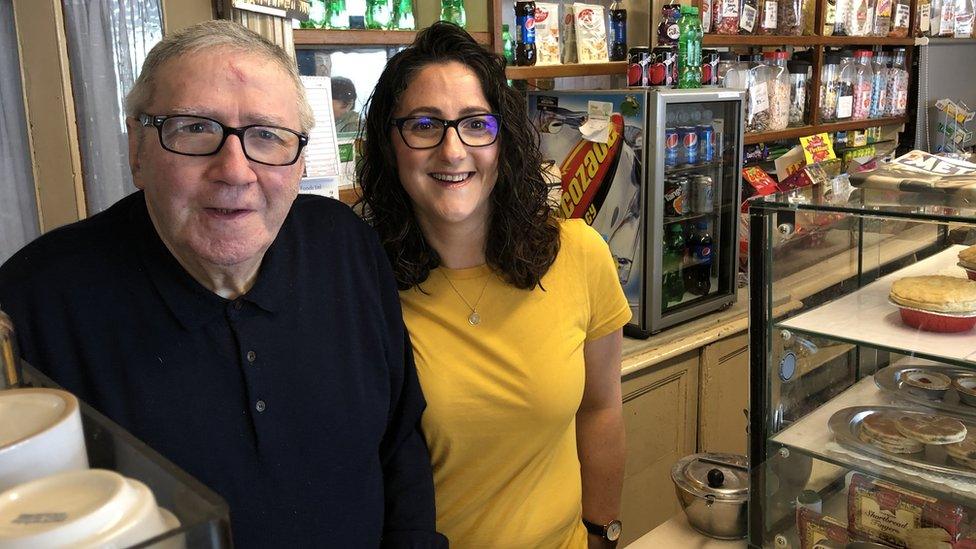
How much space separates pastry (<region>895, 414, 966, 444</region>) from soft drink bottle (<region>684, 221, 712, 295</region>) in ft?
5.59

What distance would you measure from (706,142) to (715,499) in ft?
5.91

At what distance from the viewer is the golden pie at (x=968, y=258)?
1.58 metres

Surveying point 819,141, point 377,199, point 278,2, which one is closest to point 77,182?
point 278,2


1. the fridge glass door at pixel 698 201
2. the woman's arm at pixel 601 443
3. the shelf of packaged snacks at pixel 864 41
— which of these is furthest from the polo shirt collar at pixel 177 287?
the shelf of packaged snacks at pixel 864 41

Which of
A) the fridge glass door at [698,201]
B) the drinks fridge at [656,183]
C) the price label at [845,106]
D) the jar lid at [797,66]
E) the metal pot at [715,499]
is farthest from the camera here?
the price label at [845,106]

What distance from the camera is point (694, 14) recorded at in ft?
10.1

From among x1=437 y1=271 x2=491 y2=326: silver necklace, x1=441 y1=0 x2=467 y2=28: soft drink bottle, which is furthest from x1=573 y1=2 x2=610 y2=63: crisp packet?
x1=437 y1=271 x2=491 y2=326: silver necklace

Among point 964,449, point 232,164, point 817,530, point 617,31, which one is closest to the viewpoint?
point 232,164

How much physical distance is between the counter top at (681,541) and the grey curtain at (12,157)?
1.68 metres

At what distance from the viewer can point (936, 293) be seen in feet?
4.80

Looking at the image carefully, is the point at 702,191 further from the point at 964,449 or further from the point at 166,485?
the point at 166,485

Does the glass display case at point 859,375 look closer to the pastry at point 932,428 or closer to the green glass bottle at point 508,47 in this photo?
the pastry at point 932,428

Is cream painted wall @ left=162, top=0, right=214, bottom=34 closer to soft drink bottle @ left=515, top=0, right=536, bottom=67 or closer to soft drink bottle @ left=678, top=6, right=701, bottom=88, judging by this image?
soft drink bottle @ left=515, top=0, right=536, bottom=67

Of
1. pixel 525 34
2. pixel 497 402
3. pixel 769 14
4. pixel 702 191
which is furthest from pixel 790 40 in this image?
pixel 497 402
